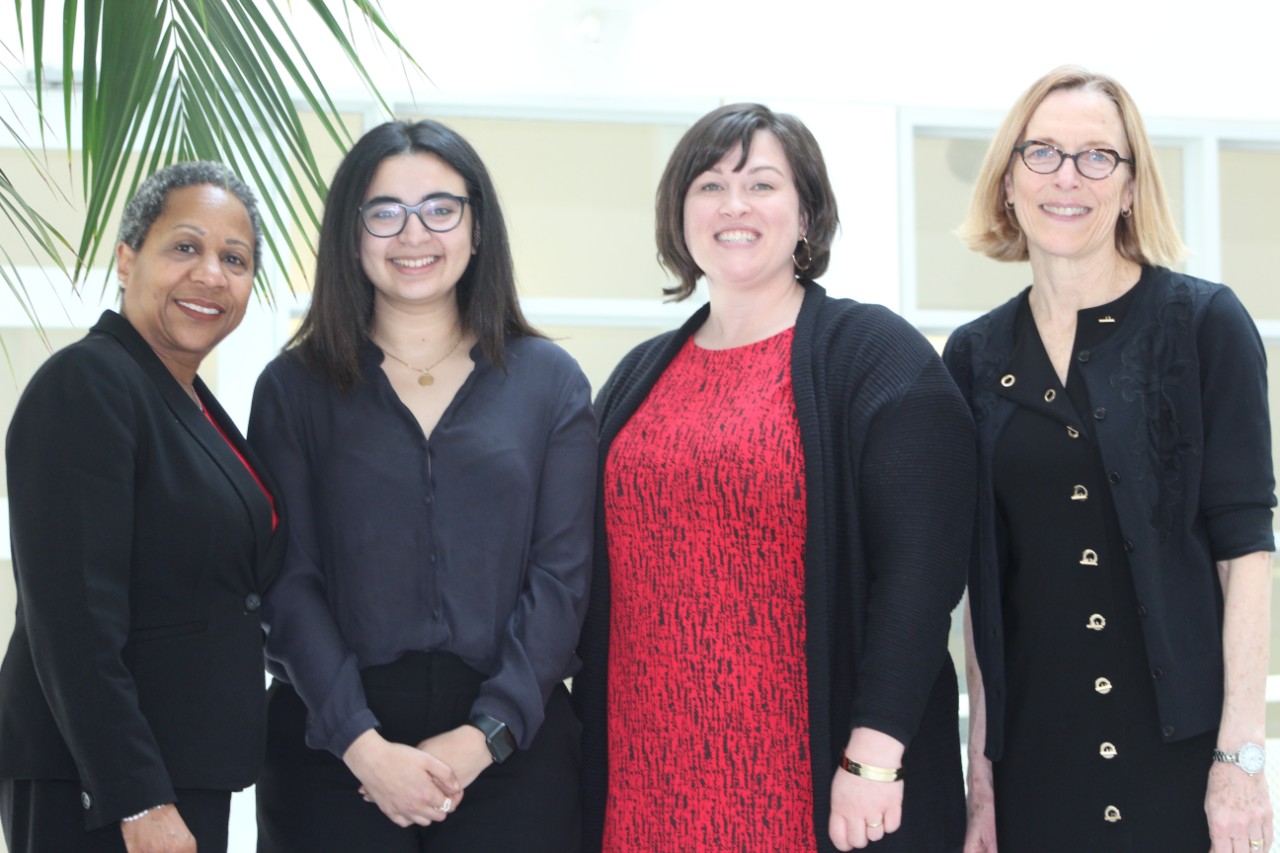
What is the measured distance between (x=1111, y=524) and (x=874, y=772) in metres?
0.52

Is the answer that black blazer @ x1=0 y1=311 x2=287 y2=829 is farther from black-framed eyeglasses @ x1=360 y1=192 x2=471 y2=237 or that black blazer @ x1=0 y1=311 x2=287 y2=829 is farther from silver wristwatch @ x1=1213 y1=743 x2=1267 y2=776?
silver wristwatch @ x1=1213 y1=743 x2=1267 y2=776

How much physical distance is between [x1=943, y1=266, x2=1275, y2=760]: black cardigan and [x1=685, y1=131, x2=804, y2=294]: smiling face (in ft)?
1.75

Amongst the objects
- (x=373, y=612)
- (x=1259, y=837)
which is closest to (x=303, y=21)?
(x=373, y=612)

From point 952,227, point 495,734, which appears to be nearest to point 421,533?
point 495,734

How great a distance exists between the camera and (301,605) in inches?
74.4

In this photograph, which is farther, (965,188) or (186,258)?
(965,188)

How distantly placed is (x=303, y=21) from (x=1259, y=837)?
3120 millimetres

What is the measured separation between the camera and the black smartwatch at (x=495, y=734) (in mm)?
1821

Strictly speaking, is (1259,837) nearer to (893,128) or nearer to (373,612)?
(373,612)

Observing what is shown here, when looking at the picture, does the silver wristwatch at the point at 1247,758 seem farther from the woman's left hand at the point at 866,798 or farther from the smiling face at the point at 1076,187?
the smiling face at the point at 1076,187

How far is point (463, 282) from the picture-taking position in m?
2.15

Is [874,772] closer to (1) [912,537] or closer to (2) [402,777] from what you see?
(1) [912,537]

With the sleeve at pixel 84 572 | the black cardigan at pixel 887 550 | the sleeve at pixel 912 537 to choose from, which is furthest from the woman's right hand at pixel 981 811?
the sleeve at pixel 84 572

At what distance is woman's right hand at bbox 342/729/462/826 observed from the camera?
1.79 metres
